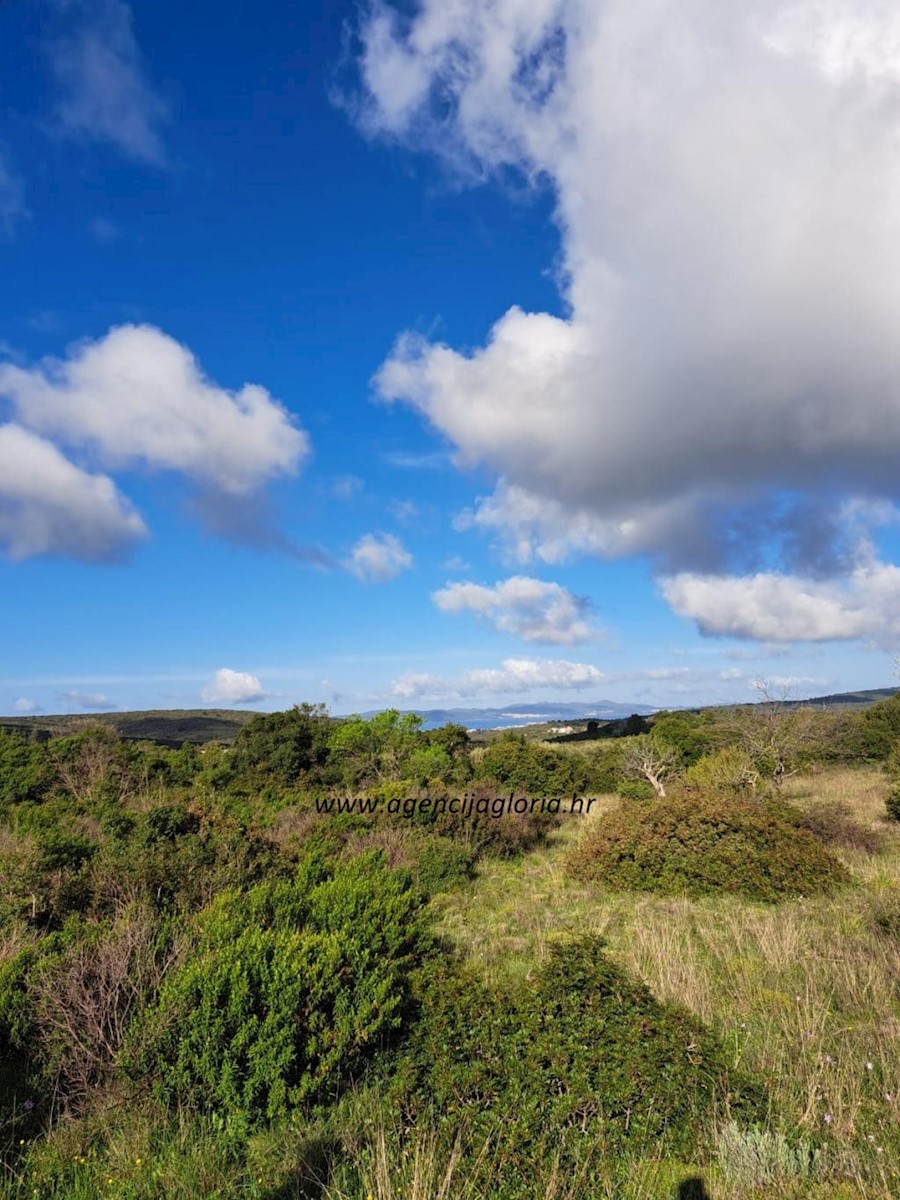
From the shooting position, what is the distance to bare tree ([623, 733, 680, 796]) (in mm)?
23172

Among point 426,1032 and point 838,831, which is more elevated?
point 426,1032

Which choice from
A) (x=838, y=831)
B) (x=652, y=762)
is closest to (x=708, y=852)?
(x=838, y=831)

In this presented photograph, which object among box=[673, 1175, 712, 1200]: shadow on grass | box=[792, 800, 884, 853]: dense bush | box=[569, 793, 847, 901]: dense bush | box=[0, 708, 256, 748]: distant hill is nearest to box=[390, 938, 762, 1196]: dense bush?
box=[673, 1175, 712, 1200]: shadow on grass

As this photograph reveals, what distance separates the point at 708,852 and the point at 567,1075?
28.9 feet

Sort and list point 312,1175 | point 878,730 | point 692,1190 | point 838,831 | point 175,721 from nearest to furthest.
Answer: point 692,1190 < point 312,1175 < point 838,831 < point 878,730 < point 175,721

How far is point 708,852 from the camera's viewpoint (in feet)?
38.8

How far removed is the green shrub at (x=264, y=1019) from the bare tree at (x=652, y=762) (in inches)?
716

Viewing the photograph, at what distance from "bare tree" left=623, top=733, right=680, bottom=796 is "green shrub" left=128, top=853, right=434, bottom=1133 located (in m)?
18.2

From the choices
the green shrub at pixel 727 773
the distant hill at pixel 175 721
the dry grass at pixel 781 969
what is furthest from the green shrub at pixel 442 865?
the distant hill at pixel 175 721

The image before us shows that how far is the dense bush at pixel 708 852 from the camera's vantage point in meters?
11.0

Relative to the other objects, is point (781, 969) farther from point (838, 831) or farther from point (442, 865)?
point (838, 831)

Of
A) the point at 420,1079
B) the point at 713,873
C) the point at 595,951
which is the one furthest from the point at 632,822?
the point at 420,1079

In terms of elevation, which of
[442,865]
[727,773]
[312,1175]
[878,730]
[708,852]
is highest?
[878,730]

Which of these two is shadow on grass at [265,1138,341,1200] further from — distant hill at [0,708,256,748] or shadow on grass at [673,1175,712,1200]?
distant hill at [0,708,256,748]
